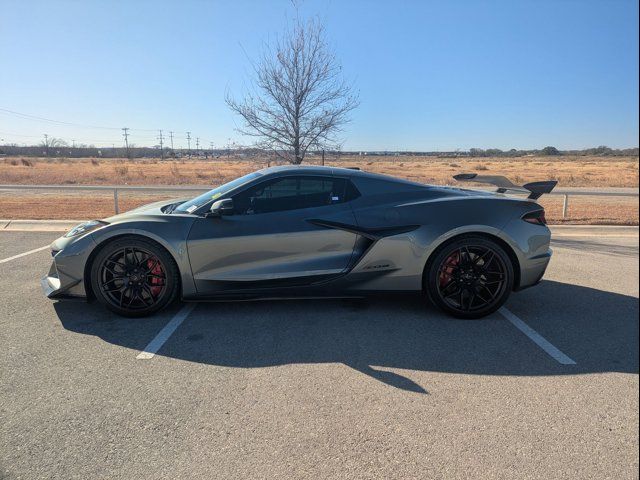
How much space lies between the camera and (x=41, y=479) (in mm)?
2129

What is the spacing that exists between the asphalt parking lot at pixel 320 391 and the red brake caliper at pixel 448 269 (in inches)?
14.2

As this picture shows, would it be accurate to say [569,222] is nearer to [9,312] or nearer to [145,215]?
[145,215]

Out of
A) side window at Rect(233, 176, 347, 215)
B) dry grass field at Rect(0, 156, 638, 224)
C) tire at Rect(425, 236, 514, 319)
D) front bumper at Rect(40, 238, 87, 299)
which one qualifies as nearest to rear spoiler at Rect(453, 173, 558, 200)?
tire at Rect(425, 236, 514, 319)

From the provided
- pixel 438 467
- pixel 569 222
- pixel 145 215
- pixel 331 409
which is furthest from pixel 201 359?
pixel 569 222

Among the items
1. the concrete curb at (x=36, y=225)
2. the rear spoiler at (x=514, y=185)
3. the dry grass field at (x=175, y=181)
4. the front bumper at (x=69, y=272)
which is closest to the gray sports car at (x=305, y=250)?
the front bumper at (x=69, y=272)

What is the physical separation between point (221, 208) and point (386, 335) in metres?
1.83

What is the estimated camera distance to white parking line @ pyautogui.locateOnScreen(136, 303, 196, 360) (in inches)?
136

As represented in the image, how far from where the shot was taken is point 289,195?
425 centimetres

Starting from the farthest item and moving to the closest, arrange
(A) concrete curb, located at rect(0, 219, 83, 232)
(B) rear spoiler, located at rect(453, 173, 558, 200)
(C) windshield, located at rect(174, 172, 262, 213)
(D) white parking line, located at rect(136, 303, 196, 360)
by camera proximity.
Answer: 1. (A) concrete curb, located at rect(0, 219, 83, 232)
2. (B) rear spoiler, located at rect(453, 173, 558, 200)
3. (C) windshield, located at rect(174, 172, 262, 213)
4. (D) white parking line, located at rect(136, 303, 196, 360)

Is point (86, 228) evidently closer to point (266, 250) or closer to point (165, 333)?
point (165, 333)

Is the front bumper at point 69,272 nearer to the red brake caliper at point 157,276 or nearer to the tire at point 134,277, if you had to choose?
the tire at point 134,277

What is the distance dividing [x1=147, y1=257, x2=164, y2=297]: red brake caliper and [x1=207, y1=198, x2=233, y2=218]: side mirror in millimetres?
657

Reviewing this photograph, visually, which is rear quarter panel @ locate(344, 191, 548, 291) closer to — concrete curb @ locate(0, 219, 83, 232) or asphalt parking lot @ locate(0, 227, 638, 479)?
asphalt parking lot @ locate(0, 227, 638, 479)

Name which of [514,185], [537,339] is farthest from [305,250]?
[514,185]
